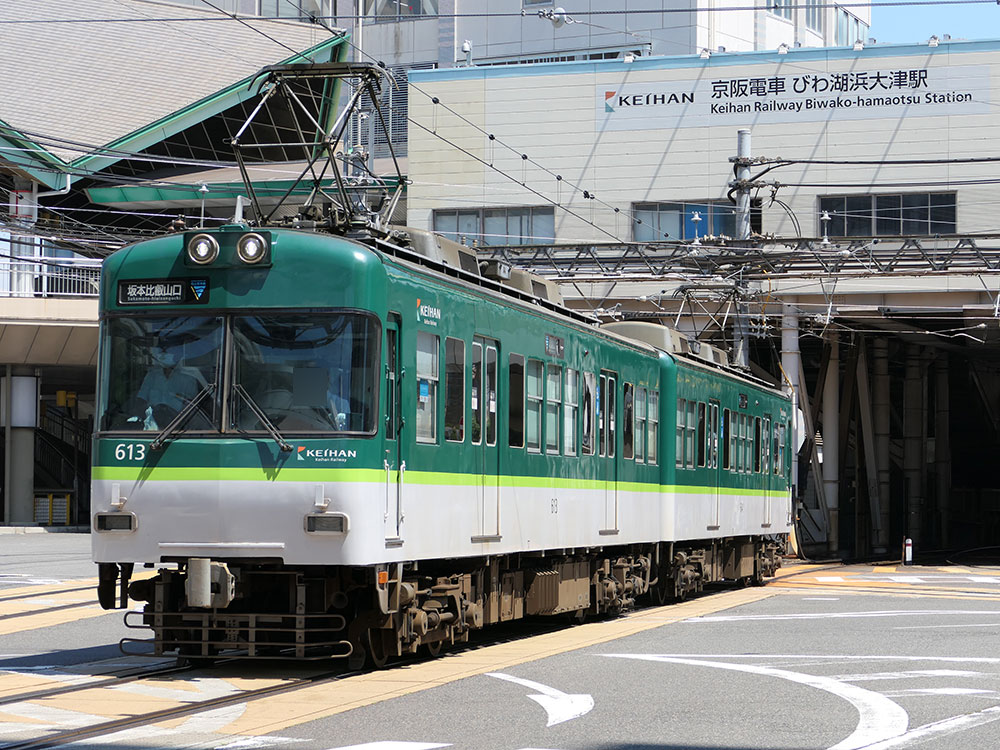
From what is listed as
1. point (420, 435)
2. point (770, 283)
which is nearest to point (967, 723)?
point (420, 435)

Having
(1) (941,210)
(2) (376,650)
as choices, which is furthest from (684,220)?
(2) (376,650)

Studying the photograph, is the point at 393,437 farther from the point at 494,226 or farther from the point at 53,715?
the point at 494,226

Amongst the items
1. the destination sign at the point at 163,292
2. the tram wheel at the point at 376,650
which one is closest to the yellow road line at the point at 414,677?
the tram wheel at the point at 376,650

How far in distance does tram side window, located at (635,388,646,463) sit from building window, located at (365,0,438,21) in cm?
4652

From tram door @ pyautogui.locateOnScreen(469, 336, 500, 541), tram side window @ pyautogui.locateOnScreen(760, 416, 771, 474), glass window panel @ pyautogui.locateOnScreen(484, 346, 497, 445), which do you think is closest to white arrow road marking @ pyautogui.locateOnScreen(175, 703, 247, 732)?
tram door @ pyautogui.locateOnScreen(469, 336, 500, 541)

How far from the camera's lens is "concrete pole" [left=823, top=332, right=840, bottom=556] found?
141 feet

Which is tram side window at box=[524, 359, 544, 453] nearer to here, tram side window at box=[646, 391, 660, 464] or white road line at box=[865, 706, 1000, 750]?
tram side window at box=[646, 391, 660, 464]

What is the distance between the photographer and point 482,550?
13828mm

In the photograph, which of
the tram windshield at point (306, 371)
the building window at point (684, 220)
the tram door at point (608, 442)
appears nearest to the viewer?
the tram windshield at point (306, 371)

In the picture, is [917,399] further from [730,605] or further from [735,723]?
[735,723]

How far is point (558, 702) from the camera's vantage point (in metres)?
10.6

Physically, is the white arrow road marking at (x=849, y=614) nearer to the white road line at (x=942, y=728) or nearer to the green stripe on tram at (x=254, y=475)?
the green stripe on tram at (x=254, y=475)

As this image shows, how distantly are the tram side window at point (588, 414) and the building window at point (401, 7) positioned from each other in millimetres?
48463

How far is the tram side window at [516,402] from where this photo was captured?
1462 cm
